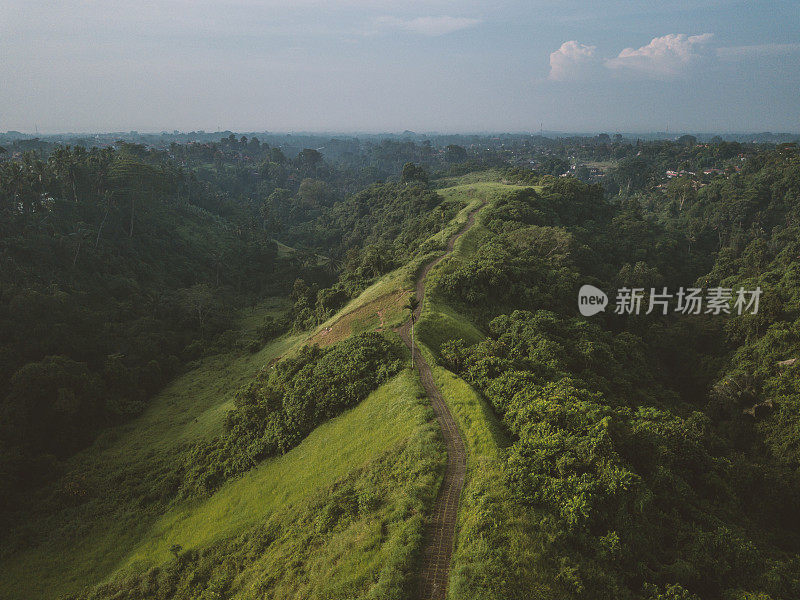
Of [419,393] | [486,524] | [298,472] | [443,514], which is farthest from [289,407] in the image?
[486,524]

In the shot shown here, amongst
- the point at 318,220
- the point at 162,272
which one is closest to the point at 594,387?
the point at 162,272

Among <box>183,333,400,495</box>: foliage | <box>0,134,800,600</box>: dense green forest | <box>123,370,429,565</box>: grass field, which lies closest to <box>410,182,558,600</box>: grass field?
<box>0,134,800,600</box>: dense green forest

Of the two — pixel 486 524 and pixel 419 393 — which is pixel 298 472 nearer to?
pixel 419 393

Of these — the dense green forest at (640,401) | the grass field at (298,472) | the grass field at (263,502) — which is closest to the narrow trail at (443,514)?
the grass field at (263,502)

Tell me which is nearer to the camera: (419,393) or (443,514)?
(443,514)

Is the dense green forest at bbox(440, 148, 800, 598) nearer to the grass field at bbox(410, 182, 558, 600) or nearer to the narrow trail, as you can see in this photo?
the grass field at bbox(410, 182, 558, 600)
